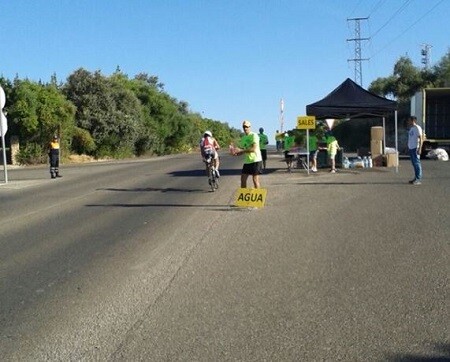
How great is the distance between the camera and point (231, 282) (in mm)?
6766

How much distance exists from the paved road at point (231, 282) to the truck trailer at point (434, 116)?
19983 millimetres

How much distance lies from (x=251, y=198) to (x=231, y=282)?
5329mm

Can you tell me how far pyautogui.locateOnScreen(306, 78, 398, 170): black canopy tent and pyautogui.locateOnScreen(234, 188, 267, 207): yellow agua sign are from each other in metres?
9.86

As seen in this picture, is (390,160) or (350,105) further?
(390,160)

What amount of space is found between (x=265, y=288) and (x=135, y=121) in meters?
48.2

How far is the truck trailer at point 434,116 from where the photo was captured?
31766 mm

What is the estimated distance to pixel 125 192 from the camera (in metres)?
17.5

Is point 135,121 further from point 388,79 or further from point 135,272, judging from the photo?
point 135,272

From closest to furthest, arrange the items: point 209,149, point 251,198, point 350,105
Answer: point 251,198
point 209,149
point 350,105

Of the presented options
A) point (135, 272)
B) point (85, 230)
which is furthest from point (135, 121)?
point (135, 272)

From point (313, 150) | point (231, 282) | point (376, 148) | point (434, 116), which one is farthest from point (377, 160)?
point (231, 282)

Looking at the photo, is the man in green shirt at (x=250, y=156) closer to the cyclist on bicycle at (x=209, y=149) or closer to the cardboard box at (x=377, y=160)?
the cyclist on bicycle at (x=209, y=149)

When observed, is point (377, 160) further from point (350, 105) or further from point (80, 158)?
point (80, 158)

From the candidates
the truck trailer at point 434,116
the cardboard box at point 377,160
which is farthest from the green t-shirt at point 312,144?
the truck trailer at point 434,116
